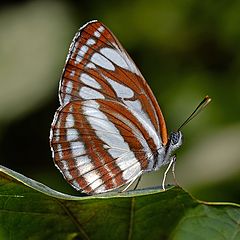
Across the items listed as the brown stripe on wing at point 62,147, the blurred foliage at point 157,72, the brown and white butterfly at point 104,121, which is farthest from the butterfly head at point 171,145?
the blurred foliage at point 157,72

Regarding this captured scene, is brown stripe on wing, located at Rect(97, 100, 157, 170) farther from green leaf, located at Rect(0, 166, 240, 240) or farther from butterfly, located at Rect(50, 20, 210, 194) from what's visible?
green leaf, located at Rect(0, 166, 240, 240)

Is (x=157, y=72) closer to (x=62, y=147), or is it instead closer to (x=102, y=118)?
(x=102, y=118)

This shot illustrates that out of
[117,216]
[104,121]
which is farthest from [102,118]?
[117,216]

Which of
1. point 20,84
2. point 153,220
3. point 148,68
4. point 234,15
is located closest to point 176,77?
point 148,68

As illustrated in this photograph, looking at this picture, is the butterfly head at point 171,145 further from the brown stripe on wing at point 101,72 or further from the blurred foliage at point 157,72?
the blurred foliage at point 157,72

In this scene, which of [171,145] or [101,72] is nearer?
[101,72]
